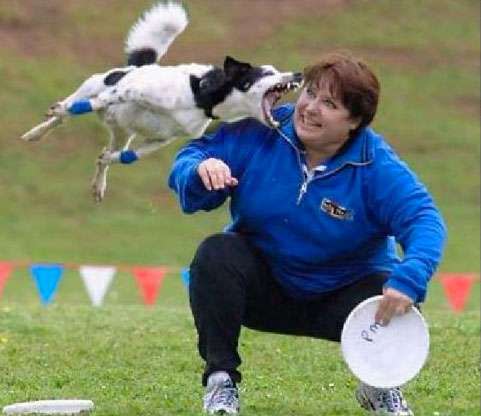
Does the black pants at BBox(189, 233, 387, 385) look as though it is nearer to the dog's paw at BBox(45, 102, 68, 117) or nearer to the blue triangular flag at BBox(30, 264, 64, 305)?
the dog's paw at BBox(45, 102, 68, 117)

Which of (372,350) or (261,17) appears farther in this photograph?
(261,17)

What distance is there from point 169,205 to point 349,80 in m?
19.3

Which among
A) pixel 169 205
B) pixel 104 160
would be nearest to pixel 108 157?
pixel 104 160

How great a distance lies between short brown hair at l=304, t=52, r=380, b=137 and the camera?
468cm

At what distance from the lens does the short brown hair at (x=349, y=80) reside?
4676mm

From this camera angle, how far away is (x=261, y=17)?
3088 cm

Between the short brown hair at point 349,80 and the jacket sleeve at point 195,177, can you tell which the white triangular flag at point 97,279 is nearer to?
the jacket sleeve at point 195,177

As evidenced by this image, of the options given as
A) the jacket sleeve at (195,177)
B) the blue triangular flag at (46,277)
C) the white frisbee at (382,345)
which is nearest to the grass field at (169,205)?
the white frisbee at (382,345)

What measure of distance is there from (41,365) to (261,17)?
81.5 ft

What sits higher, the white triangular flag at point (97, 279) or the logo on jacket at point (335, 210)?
the logo on jacket at point (335, 210)

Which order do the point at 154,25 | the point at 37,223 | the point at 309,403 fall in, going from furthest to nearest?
the point at 37,223, the point at 154,25, the point at 309,403

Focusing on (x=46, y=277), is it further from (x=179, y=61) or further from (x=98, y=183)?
(x=179, y=61)

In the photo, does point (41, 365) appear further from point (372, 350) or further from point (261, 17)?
point (261, 17)

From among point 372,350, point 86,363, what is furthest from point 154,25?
point 372,350
